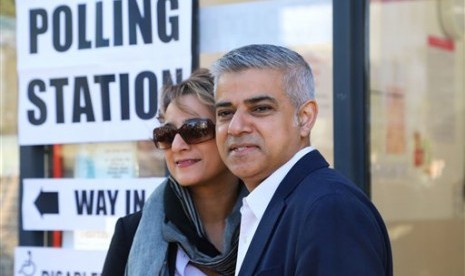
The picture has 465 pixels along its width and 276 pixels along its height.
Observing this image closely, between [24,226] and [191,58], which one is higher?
[191,58]

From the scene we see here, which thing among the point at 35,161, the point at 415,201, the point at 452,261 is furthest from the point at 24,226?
the point at 452,261

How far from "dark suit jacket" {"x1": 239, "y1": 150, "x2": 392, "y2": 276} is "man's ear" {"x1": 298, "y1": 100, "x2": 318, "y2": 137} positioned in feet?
0.32

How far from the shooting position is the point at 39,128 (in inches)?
176

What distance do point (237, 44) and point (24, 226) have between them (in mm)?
1572

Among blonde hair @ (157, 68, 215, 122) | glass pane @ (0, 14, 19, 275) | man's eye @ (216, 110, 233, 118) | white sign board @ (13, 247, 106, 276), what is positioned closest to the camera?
man's eye @ (216, 110, 233, 118)

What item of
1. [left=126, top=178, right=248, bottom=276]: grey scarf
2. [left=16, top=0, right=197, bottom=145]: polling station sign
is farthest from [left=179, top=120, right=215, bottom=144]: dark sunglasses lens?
[left=16, top=0, right=197, bottom=145]: polling station sign

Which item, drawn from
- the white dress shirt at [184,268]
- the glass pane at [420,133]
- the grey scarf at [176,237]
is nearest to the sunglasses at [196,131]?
the grey scarf at [176,237]

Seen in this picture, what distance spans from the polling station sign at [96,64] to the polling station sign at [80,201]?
230 mm

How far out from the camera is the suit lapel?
1.90m

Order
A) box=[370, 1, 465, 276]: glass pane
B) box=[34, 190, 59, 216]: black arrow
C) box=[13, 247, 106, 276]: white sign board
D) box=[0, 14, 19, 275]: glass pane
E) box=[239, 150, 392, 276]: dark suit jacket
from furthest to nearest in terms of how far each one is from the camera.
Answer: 1. box=[370, 1, 465, 276]: glass pane
2. box=[0, 14, 19, 275]: glass pane
3. box=[34, 190, 59, 216]: black arrow
4. box=[13, 247, 106, 276]: white sign board
5. box=[239, 150, 392, 276]: dark suit jacket

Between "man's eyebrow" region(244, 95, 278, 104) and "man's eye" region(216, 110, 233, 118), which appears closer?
"man's eyebrow" region(244, 95, 278, 104)

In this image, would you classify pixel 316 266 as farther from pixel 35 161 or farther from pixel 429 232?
pixel 429 232

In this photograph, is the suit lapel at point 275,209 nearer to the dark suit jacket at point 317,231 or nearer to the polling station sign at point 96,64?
the dark suit jacket at point 317,231

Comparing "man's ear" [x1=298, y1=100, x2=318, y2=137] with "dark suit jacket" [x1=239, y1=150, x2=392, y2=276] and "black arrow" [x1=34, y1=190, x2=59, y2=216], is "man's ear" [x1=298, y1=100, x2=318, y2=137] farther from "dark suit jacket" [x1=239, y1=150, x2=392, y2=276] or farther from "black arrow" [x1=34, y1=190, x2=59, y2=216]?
"black arrow" [x1=34, y1=190, x2=59, y2=216]
